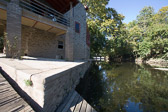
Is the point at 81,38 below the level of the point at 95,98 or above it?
above

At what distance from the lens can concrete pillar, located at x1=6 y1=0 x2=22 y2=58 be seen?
13.6 feet

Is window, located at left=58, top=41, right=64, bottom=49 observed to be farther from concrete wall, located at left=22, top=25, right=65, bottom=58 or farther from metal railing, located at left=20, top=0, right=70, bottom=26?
metal railing, located at left=20, top=0, right=70, bottom=26

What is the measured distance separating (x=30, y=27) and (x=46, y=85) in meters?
7.26

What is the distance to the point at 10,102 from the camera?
1684mm

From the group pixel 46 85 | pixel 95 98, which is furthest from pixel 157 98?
pixel 46 85

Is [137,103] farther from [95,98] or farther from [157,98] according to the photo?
[95,98]

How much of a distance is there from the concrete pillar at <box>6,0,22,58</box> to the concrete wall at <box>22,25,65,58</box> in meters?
2.48

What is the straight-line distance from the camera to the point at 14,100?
1765mm

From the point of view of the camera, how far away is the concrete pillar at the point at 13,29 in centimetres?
416

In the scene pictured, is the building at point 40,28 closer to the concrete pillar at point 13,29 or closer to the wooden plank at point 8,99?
the concrete pillar at point 13,29

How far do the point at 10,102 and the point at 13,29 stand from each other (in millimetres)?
4241

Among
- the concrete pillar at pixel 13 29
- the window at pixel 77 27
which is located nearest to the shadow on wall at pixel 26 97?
the concrete pillar at pixel 13 29

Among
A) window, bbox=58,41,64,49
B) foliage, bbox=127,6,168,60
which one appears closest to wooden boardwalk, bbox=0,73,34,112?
window, bbox=58,41,64,49

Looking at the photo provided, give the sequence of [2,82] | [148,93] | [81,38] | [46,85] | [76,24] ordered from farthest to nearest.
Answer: [81,38] → [76,24] → [148,93] → [2,82] → [46,85]
